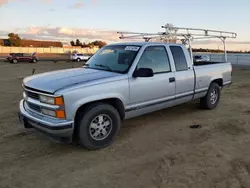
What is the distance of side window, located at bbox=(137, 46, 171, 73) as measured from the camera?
4819 millimetres

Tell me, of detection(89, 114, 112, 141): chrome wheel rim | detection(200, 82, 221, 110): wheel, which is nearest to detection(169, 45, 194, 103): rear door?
detection(200, 82, 221, 110): wheel

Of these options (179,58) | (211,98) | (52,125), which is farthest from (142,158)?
(211,98)

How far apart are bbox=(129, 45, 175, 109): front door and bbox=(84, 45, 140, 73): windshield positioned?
8.5 inches

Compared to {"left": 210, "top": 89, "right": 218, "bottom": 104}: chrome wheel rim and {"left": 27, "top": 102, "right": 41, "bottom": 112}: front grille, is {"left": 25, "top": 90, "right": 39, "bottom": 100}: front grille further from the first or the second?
{"left": 210, "top": 89, "right": 218, "bottom": 104}: chrome wheel rim

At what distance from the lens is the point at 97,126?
165 inches

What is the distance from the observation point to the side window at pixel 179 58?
5.46 metres

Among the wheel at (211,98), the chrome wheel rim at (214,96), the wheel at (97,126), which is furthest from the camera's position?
the chrome wheel rim at (214,96)

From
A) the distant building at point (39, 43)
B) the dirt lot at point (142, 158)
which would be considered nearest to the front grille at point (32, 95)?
the dirt lot at point (142, 158)

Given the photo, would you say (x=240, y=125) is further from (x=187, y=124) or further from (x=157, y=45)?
(x=157, y=45)

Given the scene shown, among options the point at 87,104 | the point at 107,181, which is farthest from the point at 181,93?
the point at 107,181

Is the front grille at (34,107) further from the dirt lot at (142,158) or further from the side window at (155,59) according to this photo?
the side window at (155,59)

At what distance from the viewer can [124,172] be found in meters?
3.43

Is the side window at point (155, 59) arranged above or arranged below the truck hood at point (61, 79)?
above

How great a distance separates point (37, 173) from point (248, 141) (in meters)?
3.76
